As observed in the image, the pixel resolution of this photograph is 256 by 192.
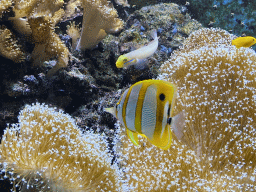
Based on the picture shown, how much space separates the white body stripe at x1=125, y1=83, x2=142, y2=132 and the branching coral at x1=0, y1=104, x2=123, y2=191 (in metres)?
1.17

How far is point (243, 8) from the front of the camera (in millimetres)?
7090

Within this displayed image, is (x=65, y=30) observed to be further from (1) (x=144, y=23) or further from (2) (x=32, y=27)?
(1) (x=144, y=23)

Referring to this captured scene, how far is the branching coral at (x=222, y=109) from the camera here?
7.75ft

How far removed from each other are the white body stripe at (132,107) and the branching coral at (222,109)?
4.80 feet

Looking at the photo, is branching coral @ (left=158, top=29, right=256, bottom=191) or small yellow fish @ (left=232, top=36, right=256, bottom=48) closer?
branching coral @ (left=158, top=29, right=256, bottom=191)

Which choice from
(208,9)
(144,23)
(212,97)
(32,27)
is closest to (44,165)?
(32,27)

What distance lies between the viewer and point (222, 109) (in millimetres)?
2678

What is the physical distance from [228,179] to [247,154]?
1.30ft

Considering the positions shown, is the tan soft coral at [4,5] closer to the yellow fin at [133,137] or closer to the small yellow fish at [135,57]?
the small yellow fish at [135,57]

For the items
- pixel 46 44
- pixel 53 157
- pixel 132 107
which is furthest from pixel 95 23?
pixel 132 107

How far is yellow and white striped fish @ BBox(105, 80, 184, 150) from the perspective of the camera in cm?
125

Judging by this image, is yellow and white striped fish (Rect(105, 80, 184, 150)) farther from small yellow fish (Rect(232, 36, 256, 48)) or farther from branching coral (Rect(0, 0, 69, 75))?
small yellow fish (Rect(232, 36, 256, 48))

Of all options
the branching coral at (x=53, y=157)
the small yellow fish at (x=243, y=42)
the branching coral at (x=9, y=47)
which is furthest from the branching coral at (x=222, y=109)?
the branching coral at (x=9, y=47)

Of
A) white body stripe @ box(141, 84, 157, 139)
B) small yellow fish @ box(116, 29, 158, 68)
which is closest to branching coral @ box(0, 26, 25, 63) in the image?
small yellow fish @ box(116, 29, 158, 68)
